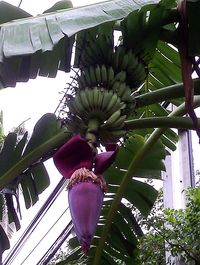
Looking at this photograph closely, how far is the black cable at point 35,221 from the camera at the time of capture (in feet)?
10.2

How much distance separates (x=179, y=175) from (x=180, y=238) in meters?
1.34

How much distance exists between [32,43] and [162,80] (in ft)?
2.19

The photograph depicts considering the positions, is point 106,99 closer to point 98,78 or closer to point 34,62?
point 98,78

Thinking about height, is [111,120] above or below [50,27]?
below

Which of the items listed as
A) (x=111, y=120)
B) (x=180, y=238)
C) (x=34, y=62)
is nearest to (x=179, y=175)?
(x=180, y=238)

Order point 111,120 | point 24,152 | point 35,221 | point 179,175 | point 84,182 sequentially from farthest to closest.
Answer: point 35,221 < point 179,175 < point 24,152 < point 111,120 < point 84,182

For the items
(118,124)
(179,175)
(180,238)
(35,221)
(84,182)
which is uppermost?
(179,175)

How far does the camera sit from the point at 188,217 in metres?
1.75

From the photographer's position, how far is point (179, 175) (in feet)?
10.2

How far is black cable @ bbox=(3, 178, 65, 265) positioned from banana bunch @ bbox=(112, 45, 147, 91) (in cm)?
186

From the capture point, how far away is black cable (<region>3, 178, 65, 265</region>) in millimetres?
3108

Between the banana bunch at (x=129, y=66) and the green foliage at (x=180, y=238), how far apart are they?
0.80 metres

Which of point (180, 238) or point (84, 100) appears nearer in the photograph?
point (84, 100)

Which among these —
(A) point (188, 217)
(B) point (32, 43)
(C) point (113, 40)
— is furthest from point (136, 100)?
(A) point (188, 217)
